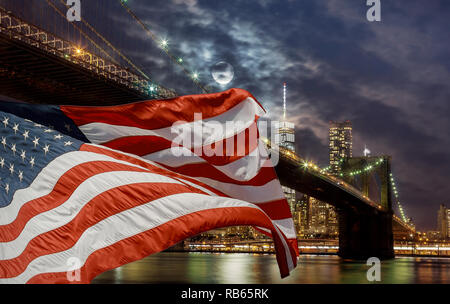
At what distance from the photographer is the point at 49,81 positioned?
29.1 m

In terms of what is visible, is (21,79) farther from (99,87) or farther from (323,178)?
(323,178)

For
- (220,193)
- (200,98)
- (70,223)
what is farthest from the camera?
(200,98)

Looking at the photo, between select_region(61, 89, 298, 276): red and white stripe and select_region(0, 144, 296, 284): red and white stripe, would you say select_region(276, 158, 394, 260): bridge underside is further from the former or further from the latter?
select_region(0, 144, 296, 284): red and white stripe

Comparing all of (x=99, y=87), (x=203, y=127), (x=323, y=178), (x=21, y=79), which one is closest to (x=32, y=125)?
(x=203, y=127)

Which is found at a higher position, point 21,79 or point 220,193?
point 21,79

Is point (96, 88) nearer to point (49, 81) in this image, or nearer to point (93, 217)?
point (49, 81)

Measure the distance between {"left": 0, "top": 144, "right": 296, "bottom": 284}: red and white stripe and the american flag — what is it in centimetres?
1

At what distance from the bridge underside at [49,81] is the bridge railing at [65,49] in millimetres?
378

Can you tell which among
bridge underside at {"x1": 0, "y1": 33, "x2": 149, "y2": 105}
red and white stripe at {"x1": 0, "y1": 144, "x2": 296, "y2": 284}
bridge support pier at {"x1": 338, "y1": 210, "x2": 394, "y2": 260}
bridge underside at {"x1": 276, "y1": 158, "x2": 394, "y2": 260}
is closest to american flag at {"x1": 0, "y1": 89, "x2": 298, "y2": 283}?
red and white stripe at {"x1": 0, "y1": 144, "x2": 296, "y2": 284}

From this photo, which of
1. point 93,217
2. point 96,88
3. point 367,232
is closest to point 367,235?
point 367,232

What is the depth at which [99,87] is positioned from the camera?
30.8 m

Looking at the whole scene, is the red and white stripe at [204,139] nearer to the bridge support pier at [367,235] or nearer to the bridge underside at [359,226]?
the bridge underside at [359,226]

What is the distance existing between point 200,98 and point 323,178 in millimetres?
38744
